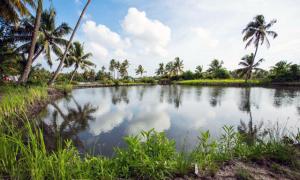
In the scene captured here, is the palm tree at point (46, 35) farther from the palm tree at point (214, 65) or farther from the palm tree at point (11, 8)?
the palm tree at point (214, 65)

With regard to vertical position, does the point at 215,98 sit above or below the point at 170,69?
below

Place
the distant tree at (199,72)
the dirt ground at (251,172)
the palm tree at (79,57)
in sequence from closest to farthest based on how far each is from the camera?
1. the dirt ground at (251,172)
2. the palm tree at (79,57)
3. the distant tree at (199,72)

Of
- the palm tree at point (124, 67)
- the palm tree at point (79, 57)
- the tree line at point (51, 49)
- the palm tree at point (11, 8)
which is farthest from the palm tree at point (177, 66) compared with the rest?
the palm tree at point (11, 8)

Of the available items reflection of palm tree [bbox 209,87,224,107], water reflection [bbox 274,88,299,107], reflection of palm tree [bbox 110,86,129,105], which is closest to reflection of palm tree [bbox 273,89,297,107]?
water reflection [bbox 274,88,299,107]

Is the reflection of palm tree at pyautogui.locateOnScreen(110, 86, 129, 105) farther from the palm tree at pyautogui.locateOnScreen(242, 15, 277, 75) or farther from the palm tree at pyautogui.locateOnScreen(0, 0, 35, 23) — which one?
the palm tree at pyautogui.locateOnScreen(242, 15, 277, 75)

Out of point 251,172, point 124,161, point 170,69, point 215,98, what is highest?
point 170,69

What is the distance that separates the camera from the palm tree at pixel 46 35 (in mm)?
14522

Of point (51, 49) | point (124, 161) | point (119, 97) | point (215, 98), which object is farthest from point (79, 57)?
point (124, 161)

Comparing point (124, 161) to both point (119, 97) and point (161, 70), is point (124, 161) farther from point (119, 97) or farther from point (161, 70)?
point (161, 70)

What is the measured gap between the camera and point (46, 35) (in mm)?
16203

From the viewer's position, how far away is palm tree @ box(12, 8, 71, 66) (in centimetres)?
1452

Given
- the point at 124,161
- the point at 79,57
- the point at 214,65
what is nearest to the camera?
the point at 124,161

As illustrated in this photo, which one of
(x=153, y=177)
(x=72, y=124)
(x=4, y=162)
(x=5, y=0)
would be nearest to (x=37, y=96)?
(x=72, y=124)

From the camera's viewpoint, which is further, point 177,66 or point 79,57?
point 177,66
